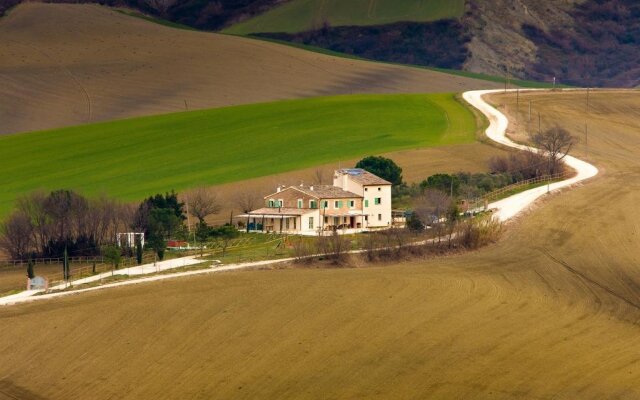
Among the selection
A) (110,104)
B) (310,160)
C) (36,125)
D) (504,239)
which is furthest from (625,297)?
(110,104)

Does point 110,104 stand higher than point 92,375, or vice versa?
point 110,104

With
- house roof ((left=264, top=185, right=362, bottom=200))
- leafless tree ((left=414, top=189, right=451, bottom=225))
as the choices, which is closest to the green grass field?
house roof ((left=264, top=185, right=362, bottom=200))

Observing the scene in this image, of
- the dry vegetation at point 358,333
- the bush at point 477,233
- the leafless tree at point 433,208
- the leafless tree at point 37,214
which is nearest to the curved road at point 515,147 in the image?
the leafless tree at point 433,208

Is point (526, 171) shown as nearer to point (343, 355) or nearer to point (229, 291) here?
point (229, 291)

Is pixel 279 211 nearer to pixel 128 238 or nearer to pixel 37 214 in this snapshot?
pixel 128 238

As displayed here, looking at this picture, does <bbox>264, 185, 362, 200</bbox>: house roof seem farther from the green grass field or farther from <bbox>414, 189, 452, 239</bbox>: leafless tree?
the green grass field

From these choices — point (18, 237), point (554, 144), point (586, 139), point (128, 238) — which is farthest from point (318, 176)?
point (586, 139)
